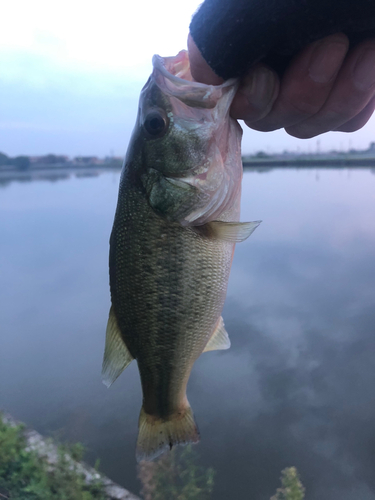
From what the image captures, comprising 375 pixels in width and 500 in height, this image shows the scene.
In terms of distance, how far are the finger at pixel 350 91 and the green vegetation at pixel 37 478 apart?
9.46ft

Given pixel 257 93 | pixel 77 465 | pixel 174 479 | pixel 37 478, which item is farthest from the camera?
pixel 174 479

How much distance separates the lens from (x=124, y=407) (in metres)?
4.20

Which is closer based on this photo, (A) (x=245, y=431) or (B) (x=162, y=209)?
(B) (x=162, y=209)

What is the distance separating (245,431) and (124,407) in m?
1.64

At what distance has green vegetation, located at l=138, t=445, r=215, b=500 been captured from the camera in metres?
2.73

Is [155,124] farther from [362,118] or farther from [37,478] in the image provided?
[37,478]

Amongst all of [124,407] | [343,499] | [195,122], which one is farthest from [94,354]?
[195,122]

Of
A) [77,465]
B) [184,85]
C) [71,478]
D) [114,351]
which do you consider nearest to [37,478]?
[71,478]

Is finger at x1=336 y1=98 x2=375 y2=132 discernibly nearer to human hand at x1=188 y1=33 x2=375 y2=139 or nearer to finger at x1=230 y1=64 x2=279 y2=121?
human hand at x1=188 y1=33 x2=375 y2=139

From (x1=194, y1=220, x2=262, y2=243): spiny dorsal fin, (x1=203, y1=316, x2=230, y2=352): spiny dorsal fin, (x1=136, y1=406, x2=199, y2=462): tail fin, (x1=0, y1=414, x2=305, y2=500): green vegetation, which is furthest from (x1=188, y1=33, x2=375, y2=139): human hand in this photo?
(x1=0, y1=414, x2=305, y2=500): green vegetation

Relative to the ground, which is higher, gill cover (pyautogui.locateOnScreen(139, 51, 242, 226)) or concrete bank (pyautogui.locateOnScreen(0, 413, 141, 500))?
gill cover (pyautogui.locateOnScreen(139, 51, 242, 226))

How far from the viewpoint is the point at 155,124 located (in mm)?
1134

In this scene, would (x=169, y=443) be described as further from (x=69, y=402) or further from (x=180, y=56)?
(x=69, y=402)

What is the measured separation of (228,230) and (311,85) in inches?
21.6
